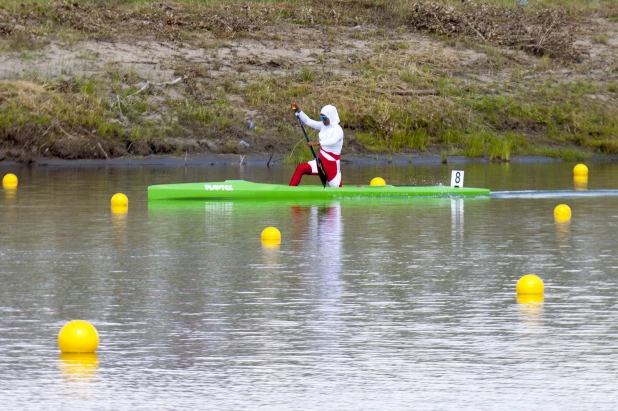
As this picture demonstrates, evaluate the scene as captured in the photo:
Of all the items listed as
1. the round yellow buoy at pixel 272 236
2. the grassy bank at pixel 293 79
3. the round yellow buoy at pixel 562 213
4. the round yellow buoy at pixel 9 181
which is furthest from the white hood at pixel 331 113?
the grassy bank at pixel 293 79

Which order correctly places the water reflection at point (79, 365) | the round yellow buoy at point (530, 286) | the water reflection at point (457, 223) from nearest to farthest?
the water reflection at point (79, 365) → the round yellow buoy at point (530, 286) → the water reflection at point (457, 223)

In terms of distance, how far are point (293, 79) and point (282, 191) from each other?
45.1ft

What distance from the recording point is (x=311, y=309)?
11.1 meters

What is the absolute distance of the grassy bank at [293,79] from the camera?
107 ft

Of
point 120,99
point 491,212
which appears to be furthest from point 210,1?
point 491,212

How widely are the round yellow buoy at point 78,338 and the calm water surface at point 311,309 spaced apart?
3.6 inches

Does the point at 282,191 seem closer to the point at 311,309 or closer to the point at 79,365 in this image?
the point at 311,309

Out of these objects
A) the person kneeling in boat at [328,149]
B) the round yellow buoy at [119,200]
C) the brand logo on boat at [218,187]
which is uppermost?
the person kneeling in boat at [328,149]

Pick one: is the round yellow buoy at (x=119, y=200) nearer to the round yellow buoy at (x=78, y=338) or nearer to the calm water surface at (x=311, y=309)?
the calm water surface at (x=311, y=309)

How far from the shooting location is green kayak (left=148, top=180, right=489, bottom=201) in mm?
21703

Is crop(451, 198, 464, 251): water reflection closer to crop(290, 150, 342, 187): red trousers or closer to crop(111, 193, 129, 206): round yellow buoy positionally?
crop(290, 150, 342, 187): red trousers

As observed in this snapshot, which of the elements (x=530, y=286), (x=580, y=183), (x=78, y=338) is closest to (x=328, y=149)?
(x=580, y=183)

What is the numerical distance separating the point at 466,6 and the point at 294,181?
68.9 feet

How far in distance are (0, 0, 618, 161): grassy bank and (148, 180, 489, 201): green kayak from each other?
996 centimetres
